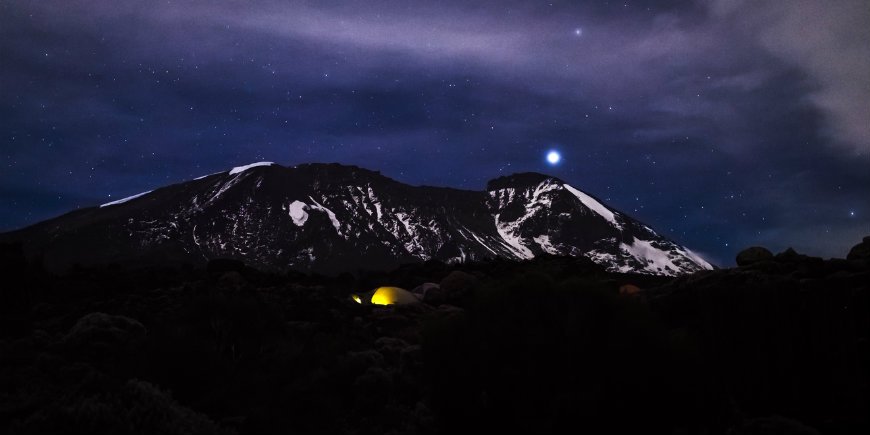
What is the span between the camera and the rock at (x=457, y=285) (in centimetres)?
5830

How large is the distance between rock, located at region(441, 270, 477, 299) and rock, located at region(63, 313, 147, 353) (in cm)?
3211

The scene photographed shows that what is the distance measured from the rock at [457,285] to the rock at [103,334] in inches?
1264

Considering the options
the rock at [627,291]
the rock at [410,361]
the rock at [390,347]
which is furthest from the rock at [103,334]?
the rock at [627,291]

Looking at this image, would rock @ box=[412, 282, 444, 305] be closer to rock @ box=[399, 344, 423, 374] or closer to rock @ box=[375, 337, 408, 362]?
rock @ box=[375, 337, 408, 362]

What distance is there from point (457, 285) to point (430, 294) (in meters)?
2.75

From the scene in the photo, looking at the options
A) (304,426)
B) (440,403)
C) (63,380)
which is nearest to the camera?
(440,403)

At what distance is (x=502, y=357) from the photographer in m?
11.6

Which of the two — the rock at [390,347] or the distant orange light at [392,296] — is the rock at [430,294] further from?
the rock at [390,347]

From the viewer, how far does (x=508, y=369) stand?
11328 mm

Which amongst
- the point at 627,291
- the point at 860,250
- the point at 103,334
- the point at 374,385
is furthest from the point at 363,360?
the point at 860,250

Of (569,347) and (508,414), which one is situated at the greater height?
(569,347)

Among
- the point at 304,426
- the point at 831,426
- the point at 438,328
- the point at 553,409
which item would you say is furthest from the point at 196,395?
the point at 831,426

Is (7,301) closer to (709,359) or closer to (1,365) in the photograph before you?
(1,365)

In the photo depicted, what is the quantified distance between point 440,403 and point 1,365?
739 inches
